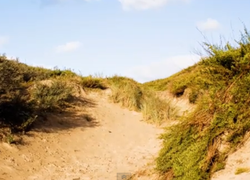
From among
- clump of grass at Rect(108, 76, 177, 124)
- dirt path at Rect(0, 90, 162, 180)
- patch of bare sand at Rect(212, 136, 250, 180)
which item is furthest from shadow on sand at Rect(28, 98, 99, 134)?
patch of bare sand at Rect(212, 136, 250, 180)

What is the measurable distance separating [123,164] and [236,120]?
5143 millimetres

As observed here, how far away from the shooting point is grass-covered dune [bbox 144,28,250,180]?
581 centimetres

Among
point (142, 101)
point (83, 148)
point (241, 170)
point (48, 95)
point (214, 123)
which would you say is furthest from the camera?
point (142, 101)

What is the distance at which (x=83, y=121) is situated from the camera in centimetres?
1386

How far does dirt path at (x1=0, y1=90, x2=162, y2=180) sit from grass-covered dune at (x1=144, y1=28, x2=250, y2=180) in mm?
3067

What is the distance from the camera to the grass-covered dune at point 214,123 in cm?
581

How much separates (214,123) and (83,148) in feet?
20.9

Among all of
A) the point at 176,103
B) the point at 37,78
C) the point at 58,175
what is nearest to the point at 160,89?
the point at 176,103

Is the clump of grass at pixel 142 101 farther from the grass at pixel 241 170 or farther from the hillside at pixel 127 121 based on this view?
the grass at pixel 241 170

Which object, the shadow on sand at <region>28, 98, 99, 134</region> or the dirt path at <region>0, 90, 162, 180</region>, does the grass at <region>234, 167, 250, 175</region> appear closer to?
the dirt path at <region>0, 90, 162, 180</region>

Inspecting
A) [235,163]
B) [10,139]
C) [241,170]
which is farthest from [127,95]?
[241,170]

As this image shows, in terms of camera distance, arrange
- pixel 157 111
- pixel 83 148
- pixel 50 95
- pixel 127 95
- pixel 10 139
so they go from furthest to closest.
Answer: pixel 127 95 < pixel 157 111 < pixel 50 95 < pixel 83 148 < pixel 10 139

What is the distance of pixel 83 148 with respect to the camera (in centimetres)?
1160

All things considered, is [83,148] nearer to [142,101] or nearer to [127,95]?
[127,95]
